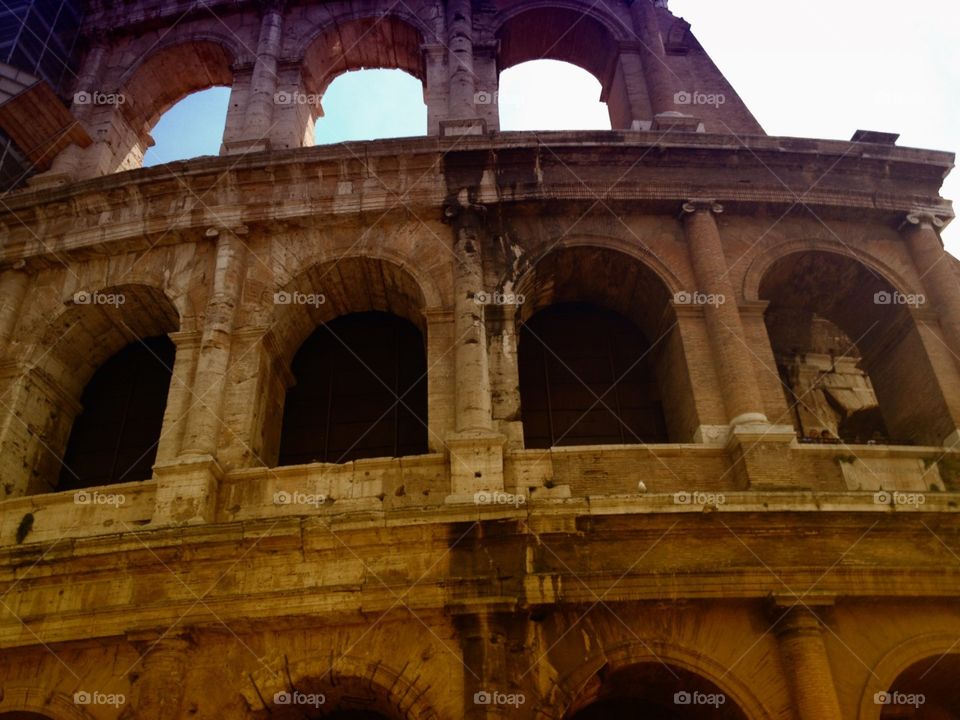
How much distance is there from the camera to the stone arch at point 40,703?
7.52m

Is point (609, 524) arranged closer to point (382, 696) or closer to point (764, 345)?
point (382, 696)

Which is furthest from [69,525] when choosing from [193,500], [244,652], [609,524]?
[609,524]

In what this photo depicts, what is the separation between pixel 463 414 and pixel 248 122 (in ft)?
21.8

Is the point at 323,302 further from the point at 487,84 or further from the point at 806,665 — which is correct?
the point at 806,665

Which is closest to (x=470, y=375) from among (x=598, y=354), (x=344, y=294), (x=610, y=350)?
(x=598, y=354)

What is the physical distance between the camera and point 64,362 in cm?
1074

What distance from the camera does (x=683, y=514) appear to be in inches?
303

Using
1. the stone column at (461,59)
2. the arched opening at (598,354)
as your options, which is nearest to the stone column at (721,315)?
the arched opening at (598,354)

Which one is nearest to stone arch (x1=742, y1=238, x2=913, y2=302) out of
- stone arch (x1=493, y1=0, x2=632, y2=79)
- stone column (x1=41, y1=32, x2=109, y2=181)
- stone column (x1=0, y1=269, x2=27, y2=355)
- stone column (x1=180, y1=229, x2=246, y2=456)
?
stone arch (x1=493, y1=0, x2=632, y2=79)

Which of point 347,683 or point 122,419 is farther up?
point 122,419

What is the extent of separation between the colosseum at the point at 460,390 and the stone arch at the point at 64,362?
58mm

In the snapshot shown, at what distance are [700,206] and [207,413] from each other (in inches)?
259

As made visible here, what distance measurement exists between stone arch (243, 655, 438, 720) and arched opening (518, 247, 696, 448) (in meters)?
3.50

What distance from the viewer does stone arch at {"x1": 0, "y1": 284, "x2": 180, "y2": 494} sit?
9742 mm
